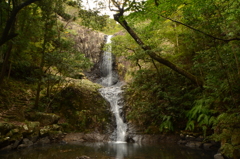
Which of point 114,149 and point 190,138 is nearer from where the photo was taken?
point 114,149

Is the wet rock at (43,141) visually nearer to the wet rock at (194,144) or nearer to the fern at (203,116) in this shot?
the wet rock at (194,144)

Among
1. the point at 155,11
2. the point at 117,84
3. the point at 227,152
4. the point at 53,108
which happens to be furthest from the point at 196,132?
the point at 117,84

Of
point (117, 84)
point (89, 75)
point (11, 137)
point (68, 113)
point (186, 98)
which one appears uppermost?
point (89, 75)

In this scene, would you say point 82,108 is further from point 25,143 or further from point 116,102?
point 25,143

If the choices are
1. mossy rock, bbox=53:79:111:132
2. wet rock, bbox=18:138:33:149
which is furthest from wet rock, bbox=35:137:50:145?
mossy rock, bbox=53:79:111:132

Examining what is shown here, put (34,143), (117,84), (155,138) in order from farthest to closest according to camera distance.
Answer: (117,84) → (155,138) → (34,143)

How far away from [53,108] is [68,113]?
1.20 meters

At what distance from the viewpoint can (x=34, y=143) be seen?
324 inches

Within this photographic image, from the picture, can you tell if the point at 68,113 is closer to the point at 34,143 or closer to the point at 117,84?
the point at 34,143

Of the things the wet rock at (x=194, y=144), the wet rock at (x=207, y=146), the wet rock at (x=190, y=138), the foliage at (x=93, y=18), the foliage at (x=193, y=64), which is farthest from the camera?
the foliage at (x=93, y=18)

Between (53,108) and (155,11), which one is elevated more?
(155,11)

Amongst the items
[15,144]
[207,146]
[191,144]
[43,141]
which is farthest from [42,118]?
[207,146]

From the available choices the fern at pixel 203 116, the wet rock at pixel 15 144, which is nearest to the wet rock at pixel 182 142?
the fern at pixel 203 116

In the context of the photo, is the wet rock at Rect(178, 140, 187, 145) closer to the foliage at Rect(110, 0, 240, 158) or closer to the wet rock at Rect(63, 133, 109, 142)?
the foliage at Rect(110, 0, 240, 158)
